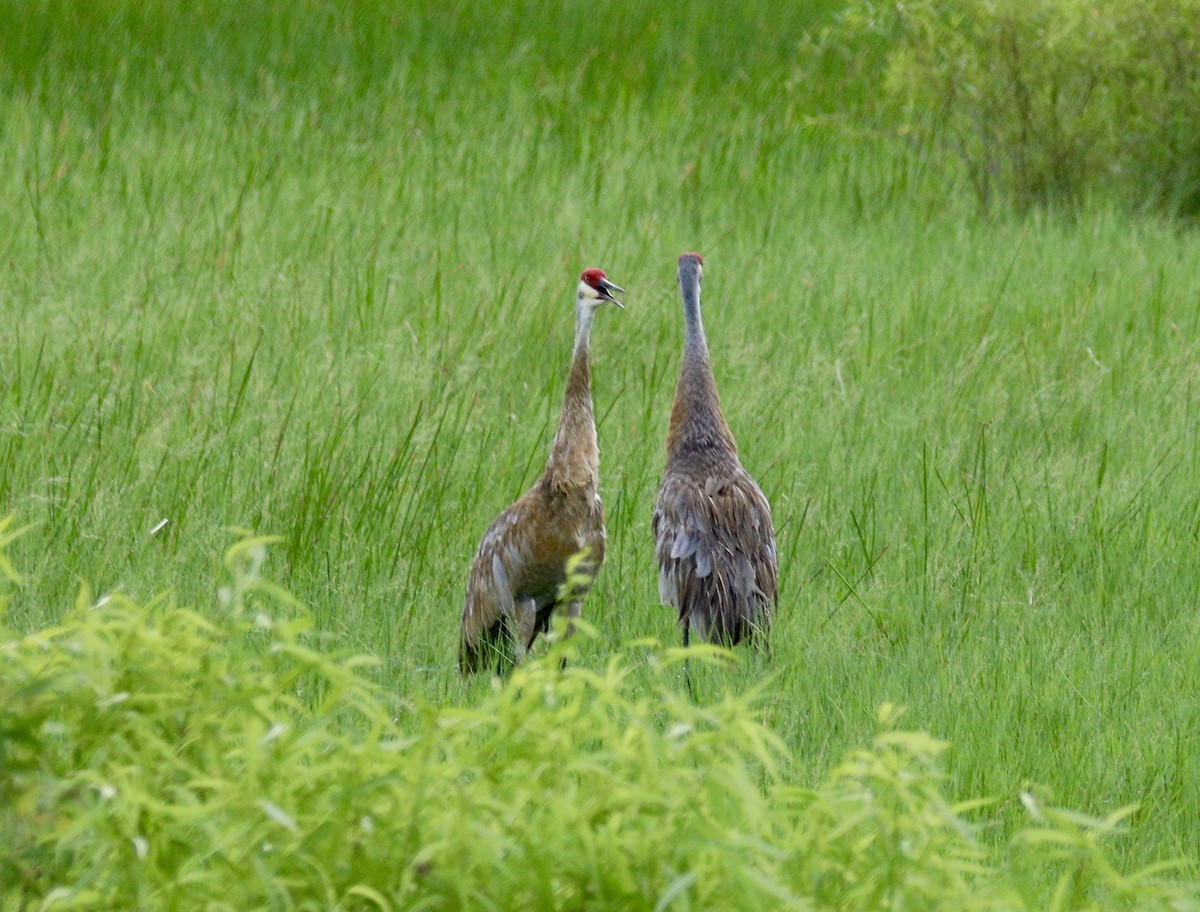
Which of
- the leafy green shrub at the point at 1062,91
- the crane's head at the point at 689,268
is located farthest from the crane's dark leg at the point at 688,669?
the leafy green shrub at the point at 1062,91

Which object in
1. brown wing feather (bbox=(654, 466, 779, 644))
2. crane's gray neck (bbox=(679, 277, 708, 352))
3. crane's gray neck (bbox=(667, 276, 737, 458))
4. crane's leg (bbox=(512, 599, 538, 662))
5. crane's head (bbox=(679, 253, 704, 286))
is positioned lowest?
crane's leg (bbox=(512, 599, 538, 662))

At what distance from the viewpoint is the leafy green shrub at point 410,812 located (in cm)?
221

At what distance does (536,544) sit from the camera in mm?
5336

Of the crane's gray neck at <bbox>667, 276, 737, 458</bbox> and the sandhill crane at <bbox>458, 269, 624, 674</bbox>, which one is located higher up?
the crane's gray neck at <bbox>667, 276, 737, 458</bbox>

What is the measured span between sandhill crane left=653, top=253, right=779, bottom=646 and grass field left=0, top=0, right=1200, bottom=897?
0.20 meters

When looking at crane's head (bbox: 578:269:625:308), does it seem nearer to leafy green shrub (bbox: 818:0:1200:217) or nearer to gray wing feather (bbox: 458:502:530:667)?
gray wing feather (bbox: 458:502:530:667)

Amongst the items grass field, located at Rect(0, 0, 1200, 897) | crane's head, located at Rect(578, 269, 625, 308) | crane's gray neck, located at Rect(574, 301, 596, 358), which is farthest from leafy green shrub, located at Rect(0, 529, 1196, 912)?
crane's head, located at Rect(578, 269, 625, 308)

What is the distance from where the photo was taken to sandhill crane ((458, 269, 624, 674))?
534cm

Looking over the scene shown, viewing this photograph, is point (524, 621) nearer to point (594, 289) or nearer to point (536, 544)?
point (536, 544)

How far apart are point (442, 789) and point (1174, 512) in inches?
181

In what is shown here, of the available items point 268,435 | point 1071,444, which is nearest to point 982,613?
point 1071,444

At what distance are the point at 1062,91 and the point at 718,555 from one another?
6.53 m

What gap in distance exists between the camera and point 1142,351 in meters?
8.01

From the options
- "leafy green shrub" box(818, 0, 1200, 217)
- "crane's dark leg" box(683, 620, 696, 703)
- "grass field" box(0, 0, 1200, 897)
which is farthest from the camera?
"leafy green shrub" box(818, 0, 1200, 217)
